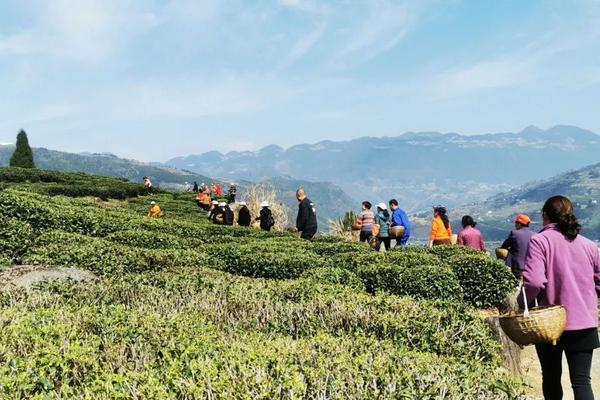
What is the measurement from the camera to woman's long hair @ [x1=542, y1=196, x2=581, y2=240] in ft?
15.4

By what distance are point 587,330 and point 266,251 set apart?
8199 mm

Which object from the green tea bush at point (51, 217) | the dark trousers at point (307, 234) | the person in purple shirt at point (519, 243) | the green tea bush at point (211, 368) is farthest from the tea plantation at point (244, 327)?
the dark trousers at point (307, 234)

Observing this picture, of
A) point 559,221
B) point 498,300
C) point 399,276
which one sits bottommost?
point 498,300

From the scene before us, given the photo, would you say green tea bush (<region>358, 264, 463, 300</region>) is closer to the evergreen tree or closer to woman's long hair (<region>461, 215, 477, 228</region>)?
woman's long hair (<region>461, 215, 477, 228</region>)

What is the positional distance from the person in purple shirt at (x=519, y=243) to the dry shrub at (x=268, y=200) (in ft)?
61.0

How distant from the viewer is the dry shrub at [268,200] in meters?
29.9

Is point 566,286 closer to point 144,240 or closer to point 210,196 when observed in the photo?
point 144,240

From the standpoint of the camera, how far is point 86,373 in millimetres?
3980

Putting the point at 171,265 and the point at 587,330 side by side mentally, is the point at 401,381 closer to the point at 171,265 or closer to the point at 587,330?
the point at 587,330

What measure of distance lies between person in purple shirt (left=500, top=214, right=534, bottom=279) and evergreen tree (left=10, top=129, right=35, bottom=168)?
186ft

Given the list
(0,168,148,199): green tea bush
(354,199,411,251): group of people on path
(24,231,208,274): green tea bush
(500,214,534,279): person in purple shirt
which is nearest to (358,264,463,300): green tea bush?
(500,214,534,279): person in purple shirt

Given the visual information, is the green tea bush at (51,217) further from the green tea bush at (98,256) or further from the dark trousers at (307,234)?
the dark trousers at (307,234)

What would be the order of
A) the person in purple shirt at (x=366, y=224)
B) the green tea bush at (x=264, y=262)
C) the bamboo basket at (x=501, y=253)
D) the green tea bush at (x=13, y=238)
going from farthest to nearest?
the person in purple shirt at (x=366, y=224) < the bamboo basket at (x=501, y=253) < the green tea bush at (x=264, y=262) < the green tea bush at (x=13, y=238)

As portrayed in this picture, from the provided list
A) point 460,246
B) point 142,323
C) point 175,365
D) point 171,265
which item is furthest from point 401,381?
point 460,246
